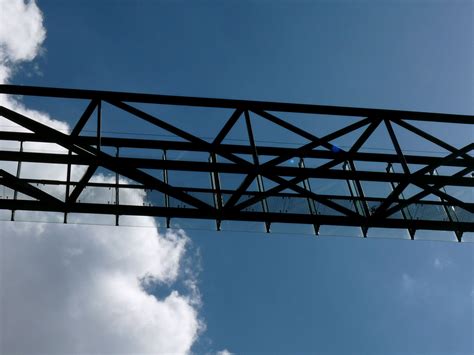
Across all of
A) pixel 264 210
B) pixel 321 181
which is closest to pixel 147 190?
pixel 264 210

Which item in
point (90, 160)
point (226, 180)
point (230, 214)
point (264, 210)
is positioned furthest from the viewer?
point (226, 180)

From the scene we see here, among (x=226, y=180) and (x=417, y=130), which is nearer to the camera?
(x=417, y=130)

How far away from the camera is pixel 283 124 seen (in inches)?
482

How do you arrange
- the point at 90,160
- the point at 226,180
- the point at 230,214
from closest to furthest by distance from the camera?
the point at 90,160 < the point at 230,214 < the point at 226,180

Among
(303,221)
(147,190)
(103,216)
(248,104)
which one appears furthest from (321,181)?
(103,216)

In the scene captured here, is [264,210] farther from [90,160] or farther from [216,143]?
[90,160]

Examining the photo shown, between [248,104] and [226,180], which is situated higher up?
[248,104]

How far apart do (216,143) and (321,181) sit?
3743mm

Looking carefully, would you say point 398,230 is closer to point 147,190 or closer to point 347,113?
point 347,113

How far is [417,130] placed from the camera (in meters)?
12.8

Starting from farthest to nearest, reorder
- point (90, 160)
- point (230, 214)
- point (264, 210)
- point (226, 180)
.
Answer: point (226, 180) → point (264, 210) → point (230, 214) → point (90, 160)

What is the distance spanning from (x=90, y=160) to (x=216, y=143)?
2.93 meters

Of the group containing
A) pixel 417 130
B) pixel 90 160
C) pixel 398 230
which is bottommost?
pixel 398 230

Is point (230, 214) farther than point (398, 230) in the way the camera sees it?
No
